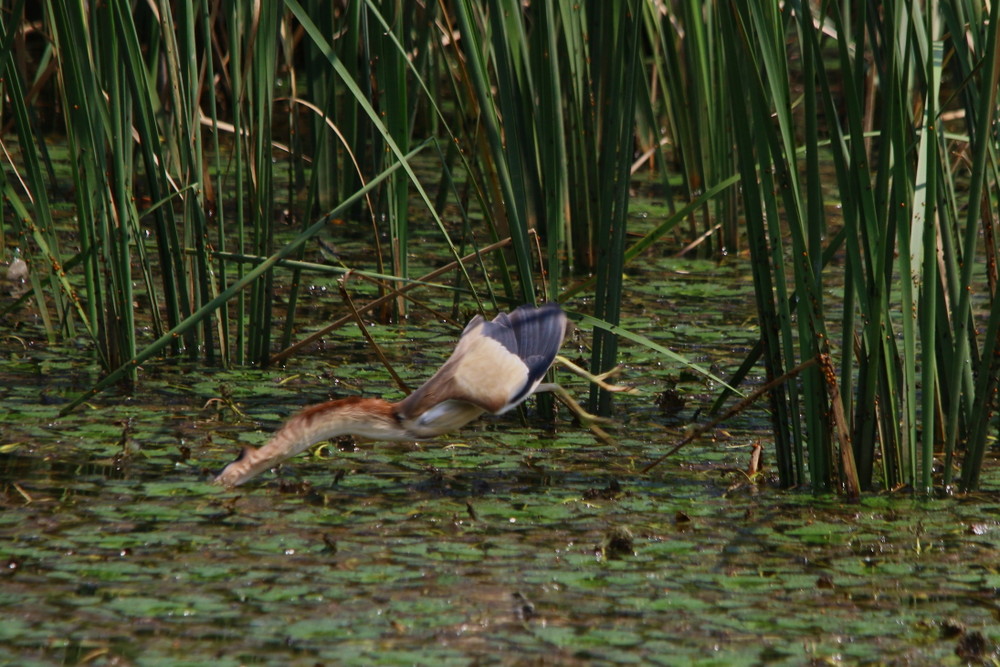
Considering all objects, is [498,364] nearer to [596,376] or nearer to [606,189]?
[596,376]

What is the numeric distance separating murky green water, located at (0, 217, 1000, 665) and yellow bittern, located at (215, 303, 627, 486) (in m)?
0.16

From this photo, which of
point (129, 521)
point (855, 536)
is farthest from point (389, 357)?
point (855, 536)

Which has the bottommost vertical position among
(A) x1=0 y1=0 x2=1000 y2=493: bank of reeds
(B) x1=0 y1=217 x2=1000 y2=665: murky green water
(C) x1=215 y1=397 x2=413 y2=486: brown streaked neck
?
(B) x1=0 y1=217 x2=1000 y2=665: murky green water

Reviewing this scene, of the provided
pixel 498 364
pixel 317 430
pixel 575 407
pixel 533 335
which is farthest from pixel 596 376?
pixel 317 430

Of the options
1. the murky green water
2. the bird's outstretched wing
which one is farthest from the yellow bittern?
the murky green water

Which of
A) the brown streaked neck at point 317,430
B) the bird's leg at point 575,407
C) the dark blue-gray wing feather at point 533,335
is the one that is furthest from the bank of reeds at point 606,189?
the brown streaked neck at point 317,430

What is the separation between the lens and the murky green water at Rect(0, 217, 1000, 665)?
2352 millimetres

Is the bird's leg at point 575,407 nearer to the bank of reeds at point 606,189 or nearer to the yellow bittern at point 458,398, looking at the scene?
the yellow bittern at point 458,398

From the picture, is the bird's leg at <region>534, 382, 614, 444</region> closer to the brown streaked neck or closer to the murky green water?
the murky green water

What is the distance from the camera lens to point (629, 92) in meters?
3.30

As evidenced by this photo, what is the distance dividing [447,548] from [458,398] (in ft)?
1.49

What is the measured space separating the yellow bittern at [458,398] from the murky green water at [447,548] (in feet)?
0.52

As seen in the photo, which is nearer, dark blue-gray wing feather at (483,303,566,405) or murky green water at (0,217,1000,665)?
murky green water at (0,217,1000,665)

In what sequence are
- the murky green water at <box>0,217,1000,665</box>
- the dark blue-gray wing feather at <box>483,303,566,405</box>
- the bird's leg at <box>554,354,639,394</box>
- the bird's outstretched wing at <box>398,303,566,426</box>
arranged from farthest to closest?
1. the bird's leg at <box>554,354,639,394</box>
2. the dark blue-gray wing feather at <box>483,303,566,405</box>
3. the bird's outstretched wing at <box>398,303,566,426</box>
4. the murky green water at <box>0,217,1000,665</box>
